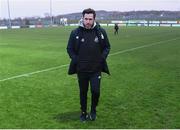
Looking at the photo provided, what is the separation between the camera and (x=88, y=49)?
24.9 feet

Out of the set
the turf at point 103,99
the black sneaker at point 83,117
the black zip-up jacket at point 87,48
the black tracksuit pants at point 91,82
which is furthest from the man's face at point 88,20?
the turf at point 103,99

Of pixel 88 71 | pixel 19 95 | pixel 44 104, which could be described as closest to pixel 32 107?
pixel 44 104

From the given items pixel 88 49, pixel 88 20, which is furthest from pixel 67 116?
pixel 88 20

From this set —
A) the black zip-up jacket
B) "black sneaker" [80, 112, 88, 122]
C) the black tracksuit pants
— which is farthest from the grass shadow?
the black zip-up jacket

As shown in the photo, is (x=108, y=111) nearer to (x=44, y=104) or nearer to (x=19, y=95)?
(x=44, y=104)

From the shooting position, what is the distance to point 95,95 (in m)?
7.94

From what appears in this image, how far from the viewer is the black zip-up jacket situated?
759 cm

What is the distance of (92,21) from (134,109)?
2.77 metres

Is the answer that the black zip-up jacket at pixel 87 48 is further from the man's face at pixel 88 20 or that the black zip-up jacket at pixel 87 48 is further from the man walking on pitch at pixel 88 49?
the man's face at pixel 88 20

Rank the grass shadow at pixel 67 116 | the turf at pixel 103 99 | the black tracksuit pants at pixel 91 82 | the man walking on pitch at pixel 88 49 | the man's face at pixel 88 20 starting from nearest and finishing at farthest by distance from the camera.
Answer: the man's face at pixel 88 20, the man walking on pitch at pixel 88 49, the black tracksuit pants at pixel 91 82, the turf at pixel 103 99, the grass shadow at pixel 67 116

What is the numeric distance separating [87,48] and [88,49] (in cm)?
3

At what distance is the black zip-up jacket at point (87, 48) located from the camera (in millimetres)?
7594

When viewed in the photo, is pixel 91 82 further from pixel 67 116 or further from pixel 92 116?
pixel 67 116

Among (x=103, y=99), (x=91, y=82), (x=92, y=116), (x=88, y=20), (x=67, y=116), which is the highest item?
(x=88, y=20)
